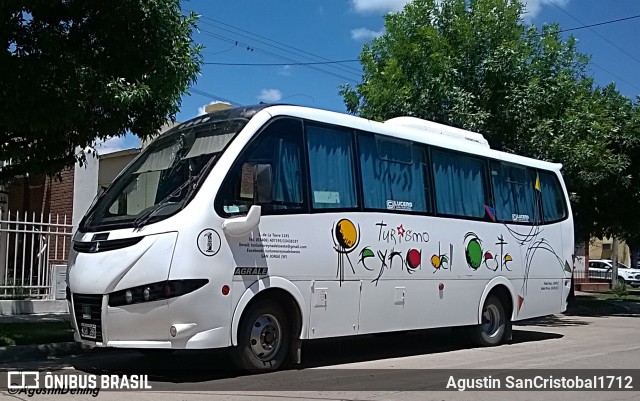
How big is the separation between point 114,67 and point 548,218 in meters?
8.75

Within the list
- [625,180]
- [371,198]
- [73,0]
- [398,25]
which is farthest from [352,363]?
[625,180]

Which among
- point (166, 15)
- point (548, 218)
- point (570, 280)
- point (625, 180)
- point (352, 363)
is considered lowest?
point (352, 363)

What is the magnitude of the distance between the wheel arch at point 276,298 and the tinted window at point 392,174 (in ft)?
6.20

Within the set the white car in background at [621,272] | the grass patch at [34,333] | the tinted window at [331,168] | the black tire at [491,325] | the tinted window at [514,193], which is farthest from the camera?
the white car in background at [621,272]

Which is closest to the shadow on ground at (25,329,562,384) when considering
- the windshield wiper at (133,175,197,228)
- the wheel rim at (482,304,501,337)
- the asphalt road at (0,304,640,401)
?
the asphalt road at (0,304,640,401)

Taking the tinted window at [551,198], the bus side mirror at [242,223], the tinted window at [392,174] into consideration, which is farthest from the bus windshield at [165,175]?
the tinted window at [551,198]

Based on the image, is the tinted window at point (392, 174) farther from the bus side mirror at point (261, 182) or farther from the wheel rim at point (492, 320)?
the wheel rim at point (492, 320)

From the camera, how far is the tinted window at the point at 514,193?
1318cm

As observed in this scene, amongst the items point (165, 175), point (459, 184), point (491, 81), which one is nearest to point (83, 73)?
point (165, 175)

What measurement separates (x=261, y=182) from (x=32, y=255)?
8496mm

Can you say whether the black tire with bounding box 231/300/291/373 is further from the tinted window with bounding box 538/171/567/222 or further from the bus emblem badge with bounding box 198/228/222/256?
the tinted window with bounding box 538/171/567/222

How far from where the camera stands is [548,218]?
47.2 feet

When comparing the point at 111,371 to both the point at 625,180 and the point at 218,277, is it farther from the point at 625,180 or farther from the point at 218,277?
the point at 625,180

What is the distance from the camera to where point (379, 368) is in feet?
32.9
